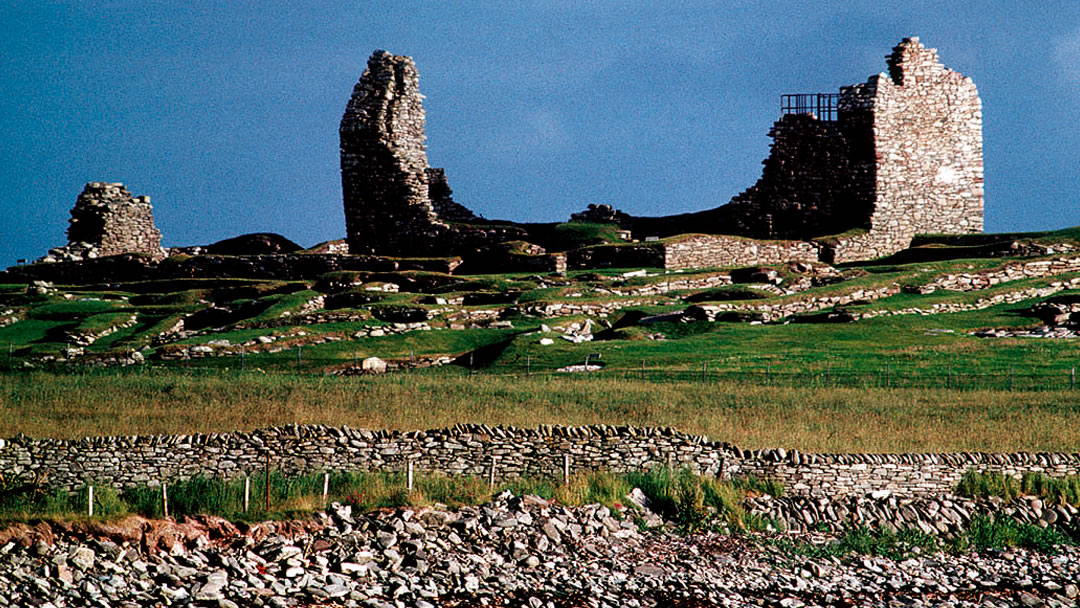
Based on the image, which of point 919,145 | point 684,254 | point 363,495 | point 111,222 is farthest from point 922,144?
point 363,495

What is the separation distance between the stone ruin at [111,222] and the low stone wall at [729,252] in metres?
23.2

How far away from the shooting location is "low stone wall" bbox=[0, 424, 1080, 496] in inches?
736

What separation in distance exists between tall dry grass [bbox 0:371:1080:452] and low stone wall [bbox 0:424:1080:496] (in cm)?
105

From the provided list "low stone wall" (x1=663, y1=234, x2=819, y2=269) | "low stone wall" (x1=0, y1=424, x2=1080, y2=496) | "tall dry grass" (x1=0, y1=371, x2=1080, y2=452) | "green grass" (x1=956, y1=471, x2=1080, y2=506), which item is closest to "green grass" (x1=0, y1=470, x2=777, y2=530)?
"low stone wall" (x1=0, y1=424, x2=1080, y2=496)

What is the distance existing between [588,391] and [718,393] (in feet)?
8.40

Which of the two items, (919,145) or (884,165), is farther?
(919,145)

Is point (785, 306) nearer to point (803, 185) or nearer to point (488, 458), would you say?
point (803, 185)

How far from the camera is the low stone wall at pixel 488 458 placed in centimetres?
1869

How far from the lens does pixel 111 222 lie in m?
55.7

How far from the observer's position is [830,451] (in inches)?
781

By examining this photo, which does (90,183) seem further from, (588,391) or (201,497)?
(201,497)

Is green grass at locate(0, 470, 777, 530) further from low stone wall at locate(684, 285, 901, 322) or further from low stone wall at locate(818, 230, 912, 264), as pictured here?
low stone wall at locate(818, 230, 912, 264)

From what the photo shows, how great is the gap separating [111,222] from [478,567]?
1822 inches

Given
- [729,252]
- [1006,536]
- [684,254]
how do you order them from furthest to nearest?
[729,252] → [684,254] → [1006,536]
